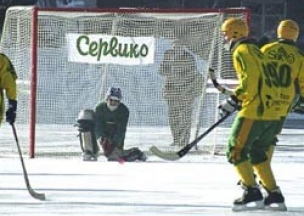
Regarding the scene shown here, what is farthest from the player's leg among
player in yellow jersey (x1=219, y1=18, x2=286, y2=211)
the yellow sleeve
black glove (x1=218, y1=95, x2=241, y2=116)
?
the yellow sleeve

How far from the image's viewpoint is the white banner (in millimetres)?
12016

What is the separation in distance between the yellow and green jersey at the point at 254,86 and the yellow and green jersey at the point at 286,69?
6cm

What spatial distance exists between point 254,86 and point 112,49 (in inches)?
173

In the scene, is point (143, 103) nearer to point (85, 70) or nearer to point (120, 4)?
point (85, 70)

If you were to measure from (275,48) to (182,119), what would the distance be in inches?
164

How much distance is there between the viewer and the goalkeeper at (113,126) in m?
11.7

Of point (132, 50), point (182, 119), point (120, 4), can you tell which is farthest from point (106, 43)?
point (120, 4)

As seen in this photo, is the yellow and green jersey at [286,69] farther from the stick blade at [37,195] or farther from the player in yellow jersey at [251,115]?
the stick blade at [37,195]

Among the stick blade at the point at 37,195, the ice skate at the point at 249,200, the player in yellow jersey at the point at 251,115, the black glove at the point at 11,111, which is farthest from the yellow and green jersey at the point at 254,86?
the black glove at the point at 11,111

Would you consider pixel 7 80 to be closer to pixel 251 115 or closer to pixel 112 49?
pixel 251 115

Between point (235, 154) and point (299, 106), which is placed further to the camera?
point (299, 106)

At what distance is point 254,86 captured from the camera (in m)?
7.80

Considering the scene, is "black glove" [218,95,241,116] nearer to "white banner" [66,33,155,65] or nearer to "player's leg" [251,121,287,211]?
"player's leg" [251,121,287,211]

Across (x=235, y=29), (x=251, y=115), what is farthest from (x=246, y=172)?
(x=235, y=29)
